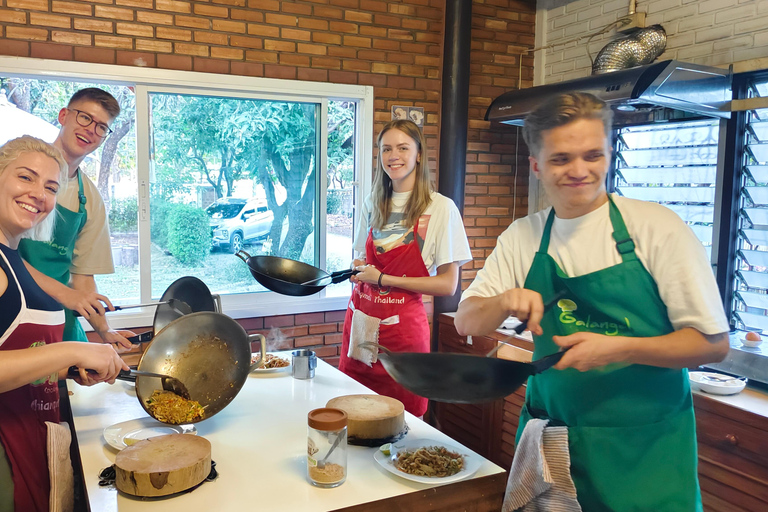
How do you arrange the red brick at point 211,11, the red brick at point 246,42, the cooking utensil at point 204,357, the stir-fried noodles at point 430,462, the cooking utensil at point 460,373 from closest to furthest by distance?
A: the cooking utensil at point 460,373
the stir-fried noodles at point 430,462
the cooking utensil at point 204,357
the red brick at point 211,11
the red brick at point 246,42

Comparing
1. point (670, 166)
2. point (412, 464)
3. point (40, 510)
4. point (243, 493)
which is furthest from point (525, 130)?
point (670, 166)

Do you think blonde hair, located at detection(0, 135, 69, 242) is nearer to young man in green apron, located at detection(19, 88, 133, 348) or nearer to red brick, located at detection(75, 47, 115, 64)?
young man in green apron, located at detection(19, 88, 133, 348)

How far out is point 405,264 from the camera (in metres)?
2.73

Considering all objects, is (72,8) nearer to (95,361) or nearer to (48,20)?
(48,20)

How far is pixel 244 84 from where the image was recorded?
3525 mm

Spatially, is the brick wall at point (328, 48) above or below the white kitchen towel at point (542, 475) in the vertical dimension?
above

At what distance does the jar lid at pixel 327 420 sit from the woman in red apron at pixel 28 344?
0.54 meters

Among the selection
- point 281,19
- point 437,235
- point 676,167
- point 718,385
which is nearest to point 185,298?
point 437,235

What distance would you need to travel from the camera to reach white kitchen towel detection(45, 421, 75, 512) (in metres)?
1.58

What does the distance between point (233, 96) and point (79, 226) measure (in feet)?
4.67

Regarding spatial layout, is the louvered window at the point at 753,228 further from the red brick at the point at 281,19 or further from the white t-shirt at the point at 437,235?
the red brick at the point at 281,19

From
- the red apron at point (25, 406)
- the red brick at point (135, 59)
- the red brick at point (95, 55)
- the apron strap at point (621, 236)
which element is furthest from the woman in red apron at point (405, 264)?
the red brick at point (95, 55)

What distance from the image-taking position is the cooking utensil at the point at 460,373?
1307mm

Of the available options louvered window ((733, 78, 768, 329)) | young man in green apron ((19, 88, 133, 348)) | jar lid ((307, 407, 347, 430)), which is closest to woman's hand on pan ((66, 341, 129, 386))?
jar lid ((307, 407, 347, 430))
